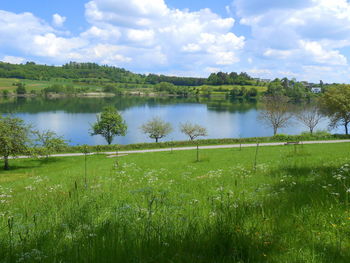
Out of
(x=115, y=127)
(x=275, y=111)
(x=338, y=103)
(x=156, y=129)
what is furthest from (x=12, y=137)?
(x=275, y=111)

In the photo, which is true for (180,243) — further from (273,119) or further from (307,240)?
(273,119)

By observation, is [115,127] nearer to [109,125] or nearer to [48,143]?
[109,125]

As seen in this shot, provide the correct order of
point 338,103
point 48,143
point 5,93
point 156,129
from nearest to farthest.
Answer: point 48,143
point 338,103
point 156,129
point 5,93

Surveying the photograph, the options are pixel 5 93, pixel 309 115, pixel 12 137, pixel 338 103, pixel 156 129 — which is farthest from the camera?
pixel 5 93

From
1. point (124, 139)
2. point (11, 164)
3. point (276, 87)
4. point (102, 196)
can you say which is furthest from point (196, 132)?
point (276, 87)

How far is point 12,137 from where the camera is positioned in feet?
98.0

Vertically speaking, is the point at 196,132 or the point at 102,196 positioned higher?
the point at 102,196

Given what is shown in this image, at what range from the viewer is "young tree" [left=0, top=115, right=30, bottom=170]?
1141 inches

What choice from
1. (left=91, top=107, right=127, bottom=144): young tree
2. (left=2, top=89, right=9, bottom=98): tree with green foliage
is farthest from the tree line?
(left=2, top=89, right=9, bottom=98): tree with green foliage

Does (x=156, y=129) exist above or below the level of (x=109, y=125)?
below

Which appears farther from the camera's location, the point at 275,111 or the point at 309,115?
the point at 309,115

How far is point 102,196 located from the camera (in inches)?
222

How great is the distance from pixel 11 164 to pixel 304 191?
3660 centimetres

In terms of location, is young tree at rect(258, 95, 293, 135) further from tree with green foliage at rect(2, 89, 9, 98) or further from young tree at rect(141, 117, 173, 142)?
tree with green foliage at rect(2, 89, 9, 98)
